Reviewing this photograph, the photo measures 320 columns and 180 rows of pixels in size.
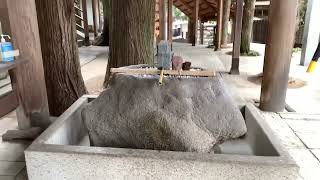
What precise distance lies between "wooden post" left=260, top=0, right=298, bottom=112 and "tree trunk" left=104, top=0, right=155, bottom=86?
1.71m

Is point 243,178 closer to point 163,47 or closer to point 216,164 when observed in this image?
point 216,164

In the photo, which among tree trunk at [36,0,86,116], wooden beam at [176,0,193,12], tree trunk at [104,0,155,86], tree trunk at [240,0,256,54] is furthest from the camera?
wooden beam at [176,0,193,12]

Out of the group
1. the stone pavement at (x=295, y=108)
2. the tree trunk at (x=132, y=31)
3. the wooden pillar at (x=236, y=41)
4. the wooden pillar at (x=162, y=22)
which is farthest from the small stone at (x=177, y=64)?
the wooden pillar at (x=162, y=22)

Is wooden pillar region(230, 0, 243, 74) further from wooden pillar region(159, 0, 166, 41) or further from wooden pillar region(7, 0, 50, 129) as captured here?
wooden pillar region(7, 0, 50, 129)

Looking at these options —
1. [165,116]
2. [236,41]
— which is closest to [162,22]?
[236,41]

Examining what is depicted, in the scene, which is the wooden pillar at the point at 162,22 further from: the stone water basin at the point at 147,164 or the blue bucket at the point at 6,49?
the stone water basin at the point at 147,164

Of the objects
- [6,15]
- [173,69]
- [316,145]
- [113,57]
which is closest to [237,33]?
[113,57]

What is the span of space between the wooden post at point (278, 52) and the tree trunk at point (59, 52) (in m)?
2.58

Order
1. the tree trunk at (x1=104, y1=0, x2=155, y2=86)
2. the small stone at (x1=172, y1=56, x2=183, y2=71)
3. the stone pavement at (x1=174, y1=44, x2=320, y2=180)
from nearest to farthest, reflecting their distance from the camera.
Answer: the small stone at (x1=172, y1=56, x2=183, y2=71) < the stone pavement at (x1=174, y1=44, x2=320, y2=180) < the tree trunk at (x1=104, y1=0, x2=155, y2=86)

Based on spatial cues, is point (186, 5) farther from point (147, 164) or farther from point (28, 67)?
point (147, 164)

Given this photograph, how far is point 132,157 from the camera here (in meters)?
1.68

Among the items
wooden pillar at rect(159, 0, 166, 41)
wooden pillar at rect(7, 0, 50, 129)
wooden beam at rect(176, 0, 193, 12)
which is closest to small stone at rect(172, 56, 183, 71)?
wooden pillar at rect(7, 0, 50, 129)

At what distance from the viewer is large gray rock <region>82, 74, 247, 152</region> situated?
1847mm

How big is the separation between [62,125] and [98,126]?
31cm
